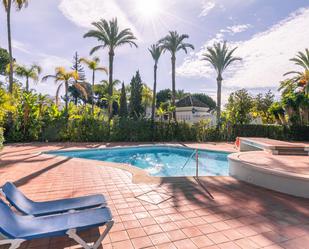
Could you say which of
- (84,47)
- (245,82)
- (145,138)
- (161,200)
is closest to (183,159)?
(145,138)

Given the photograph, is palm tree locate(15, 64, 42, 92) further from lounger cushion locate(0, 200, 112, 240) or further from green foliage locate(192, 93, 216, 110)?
green foliage locate(192, 93, 216, 110)

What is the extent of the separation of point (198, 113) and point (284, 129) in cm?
1884

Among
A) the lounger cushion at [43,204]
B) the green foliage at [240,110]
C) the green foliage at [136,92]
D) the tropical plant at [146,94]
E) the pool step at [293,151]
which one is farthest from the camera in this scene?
the tropical plant at [146,94]

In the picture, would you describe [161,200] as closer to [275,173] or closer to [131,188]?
[131,188]

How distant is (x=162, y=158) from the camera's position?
12773 mm

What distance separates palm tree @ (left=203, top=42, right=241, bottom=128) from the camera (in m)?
22.1

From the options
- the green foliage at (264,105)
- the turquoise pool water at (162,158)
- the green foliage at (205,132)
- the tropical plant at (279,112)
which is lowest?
the turquoise pool water at (162,158)

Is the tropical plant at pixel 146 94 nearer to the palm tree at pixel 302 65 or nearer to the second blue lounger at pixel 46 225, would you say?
the palm tree at pixel 302 65

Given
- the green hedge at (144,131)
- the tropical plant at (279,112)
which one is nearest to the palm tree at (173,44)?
the green hedge at (144,131)

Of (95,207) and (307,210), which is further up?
(95,207)

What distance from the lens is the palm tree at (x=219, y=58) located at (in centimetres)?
2208

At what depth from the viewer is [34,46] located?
14.6 m

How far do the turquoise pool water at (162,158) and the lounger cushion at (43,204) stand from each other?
19.8 feet

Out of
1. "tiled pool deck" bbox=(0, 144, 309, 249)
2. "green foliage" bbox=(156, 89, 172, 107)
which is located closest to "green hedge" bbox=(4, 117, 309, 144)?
"tiled pool deck" bbox=(0, 144, 309, 249)
